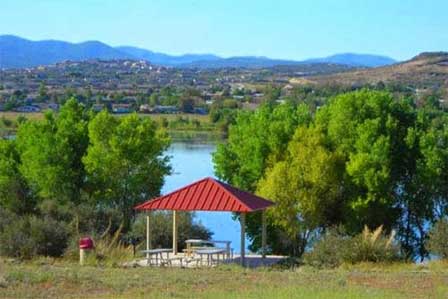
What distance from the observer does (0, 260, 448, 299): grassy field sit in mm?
15352

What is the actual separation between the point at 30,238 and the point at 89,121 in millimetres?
13464

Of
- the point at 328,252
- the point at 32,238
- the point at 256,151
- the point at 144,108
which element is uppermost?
the point at 256,151

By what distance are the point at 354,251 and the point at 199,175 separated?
32176mm

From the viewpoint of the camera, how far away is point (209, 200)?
87.2ft

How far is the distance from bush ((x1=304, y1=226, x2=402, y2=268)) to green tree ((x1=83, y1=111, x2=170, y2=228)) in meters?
12.7

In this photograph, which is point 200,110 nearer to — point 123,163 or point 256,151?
point 123,163

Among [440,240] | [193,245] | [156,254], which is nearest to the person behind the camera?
[156,254]

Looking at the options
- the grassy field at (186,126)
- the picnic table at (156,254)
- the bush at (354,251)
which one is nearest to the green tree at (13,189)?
the picnic table at (156,254)

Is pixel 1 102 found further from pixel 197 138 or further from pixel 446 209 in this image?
pixel 446 209

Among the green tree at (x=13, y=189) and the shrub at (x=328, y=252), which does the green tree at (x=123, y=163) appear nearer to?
the green tree at (x=13, y=189)

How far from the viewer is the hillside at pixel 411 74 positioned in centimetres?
12494

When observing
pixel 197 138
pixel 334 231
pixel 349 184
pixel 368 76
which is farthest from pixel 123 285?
pixel 368 76

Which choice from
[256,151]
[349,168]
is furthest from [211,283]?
[256,151]

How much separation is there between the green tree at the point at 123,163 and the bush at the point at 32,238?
325 inches
